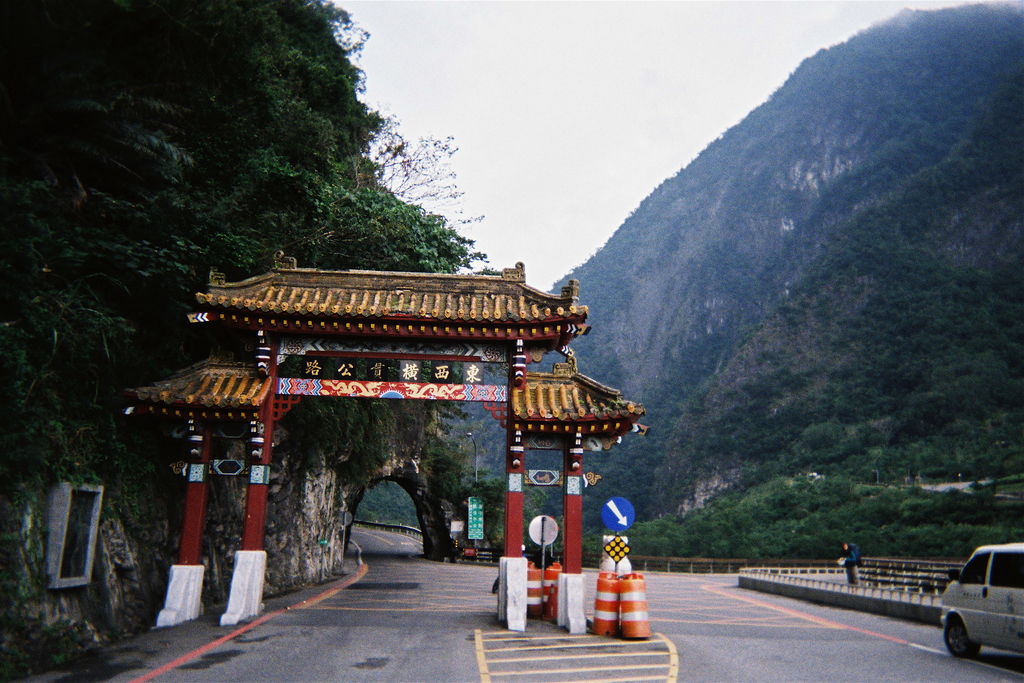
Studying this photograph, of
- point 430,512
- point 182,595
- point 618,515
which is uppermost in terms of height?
point 618,515

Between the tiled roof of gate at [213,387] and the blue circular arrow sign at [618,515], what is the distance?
6.84m

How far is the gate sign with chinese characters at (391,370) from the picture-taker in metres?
14.0

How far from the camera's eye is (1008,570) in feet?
35.9

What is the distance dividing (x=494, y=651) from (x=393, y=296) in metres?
7.10

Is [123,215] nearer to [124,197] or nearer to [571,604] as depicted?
[124,197]

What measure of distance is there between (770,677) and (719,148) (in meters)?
192

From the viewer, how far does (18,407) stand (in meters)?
9.33

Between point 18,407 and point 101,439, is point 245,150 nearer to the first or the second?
point 101,439

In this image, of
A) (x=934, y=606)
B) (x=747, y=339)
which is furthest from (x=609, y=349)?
(x=934, y=606)

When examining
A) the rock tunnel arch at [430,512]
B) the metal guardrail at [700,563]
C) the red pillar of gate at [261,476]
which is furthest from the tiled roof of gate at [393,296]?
the metal guardrail at [700,563]

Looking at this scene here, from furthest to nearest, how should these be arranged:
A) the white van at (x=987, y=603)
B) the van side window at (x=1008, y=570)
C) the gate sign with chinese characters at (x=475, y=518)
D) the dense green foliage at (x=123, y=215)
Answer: the gate sign with chinese characters at (x=475, y=518) < the van side window at (x=1008, y=570) < the white van at (x=987, y=603) < the dense green foliage at (x=123, y=215)

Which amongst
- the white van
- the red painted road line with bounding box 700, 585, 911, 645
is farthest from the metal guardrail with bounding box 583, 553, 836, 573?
the white van

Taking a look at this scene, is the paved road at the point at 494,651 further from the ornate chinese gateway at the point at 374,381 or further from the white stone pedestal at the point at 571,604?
the ornate chinese gateway at the point at 374,381

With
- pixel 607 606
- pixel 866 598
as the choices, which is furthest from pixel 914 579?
pixel 607 606
